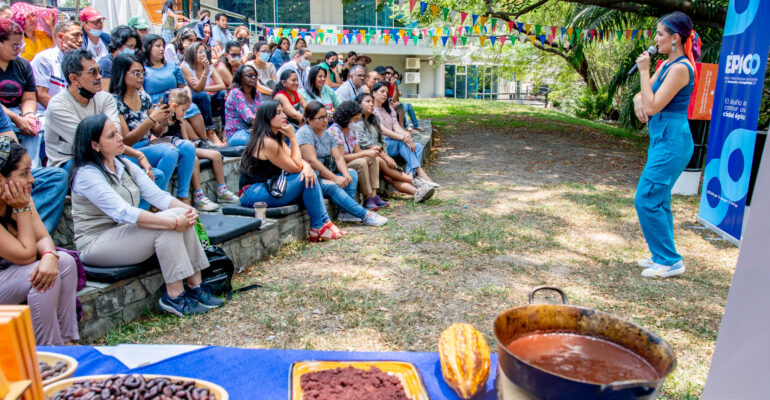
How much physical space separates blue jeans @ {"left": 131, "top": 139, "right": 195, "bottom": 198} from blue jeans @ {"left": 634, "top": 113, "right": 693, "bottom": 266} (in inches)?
151

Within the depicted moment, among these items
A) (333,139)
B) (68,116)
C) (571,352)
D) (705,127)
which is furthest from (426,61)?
(571,352)

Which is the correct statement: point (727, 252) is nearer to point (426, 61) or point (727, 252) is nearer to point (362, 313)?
point (362, 313)

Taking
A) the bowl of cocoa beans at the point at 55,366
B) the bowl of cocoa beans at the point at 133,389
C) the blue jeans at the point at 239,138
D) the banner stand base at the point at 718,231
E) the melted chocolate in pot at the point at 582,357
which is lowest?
the banner stand base at the point at 718,231

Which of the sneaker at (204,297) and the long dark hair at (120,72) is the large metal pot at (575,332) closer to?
the sneaker at (204,297)

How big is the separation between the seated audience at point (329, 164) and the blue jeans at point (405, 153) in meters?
1.55

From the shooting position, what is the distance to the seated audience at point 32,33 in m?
5.39

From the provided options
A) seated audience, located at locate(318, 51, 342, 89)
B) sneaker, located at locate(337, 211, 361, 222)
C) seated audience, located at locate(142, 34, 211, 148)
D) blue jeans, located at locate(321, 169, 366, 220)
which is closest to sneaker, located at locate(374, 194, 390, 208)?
sneaker, located at locate(337, 211, 361, 222)

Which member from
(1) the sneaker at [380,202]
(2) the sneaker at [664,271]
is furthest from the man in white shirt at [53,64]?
(2) the sneaker at [664,271]

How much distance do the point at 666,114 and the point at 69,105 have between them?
4354 millimetres

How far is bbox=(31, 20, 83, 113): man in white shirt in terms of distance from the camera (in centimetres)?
454

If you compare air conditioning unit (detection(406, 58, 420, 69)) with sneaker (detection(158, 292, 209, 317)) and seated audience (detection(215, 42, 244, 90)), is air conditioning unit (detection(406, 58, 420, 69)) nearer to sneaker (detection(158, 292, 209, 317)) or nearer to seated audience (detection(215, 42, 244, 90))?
seated audience (detection(215, 42, 244, 90))

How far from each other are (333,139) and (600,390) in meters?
4.95

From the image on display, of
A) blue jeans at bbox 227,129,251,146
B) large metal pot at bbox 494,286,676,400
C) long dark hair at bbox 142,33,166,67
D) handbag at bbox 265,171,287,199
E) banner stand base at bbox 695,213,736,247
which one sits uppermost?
long dark hair at bbox 142,33,166,67

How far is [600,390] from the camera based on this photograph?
1128 mm
